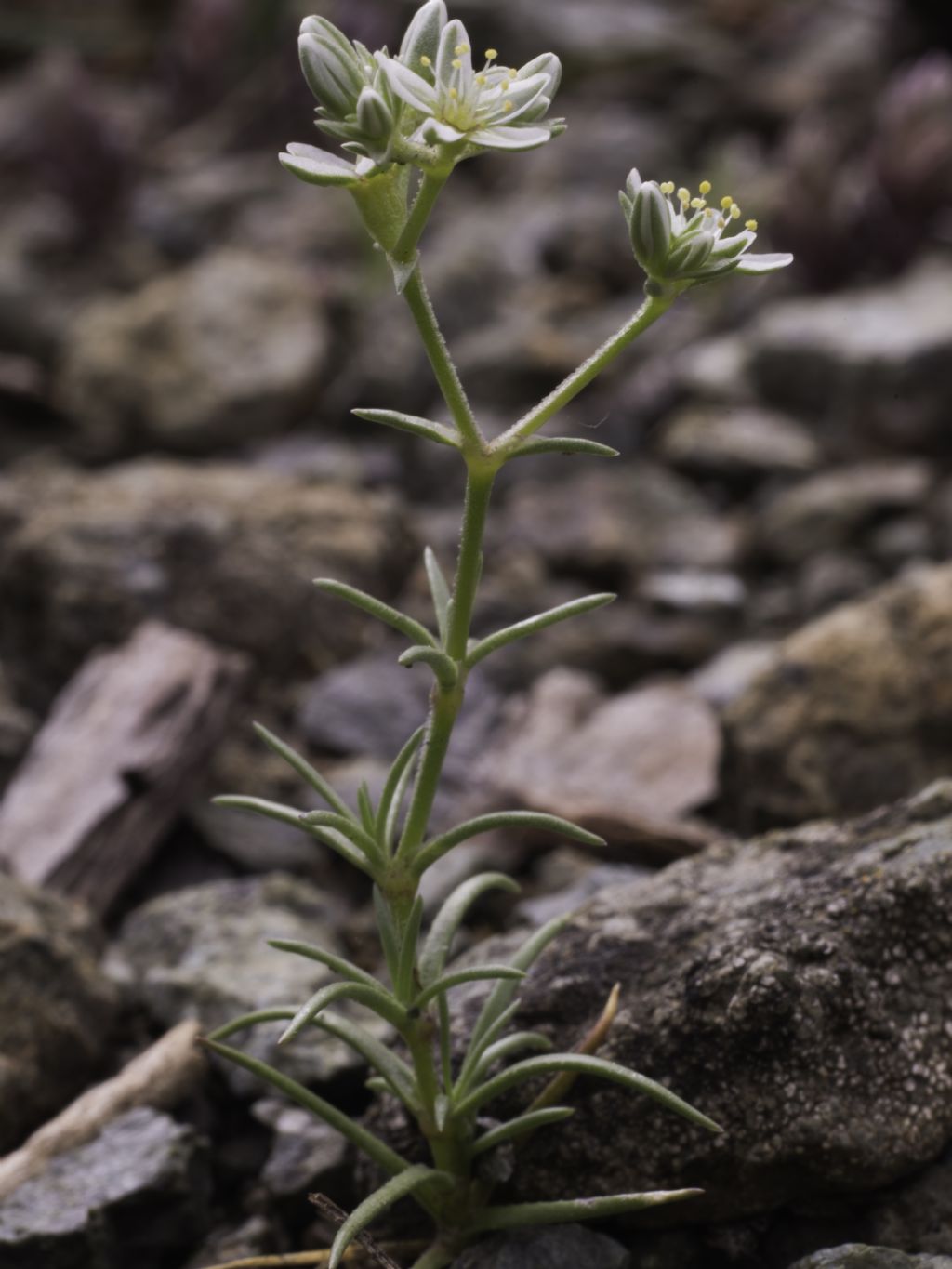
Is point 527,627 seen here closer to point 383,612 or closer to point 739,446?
point 383,612

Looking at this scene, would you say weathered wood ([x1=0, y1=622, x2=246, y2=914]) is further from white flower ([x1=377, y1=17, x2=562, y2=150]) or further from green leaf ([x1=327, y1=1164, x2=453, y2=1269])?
white flower ([x1=377, y1=17, x2=562, y2=150])

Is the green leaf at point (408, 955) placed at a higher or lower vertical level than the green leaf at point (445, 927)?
higher

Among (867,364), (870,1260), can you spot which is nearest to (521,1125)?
(870,1260)

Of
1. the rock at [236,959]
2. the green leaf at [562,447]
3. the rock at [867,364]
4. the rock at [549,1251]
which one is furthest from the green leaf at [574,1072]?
the rock at [867,364]

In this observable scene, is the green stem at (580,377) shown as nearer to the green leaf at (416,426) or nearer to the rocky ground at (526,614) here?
the green leaf at (416,426)

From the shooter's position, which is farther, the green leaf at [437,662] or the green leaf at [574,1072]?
the green leaf at [574,1072]

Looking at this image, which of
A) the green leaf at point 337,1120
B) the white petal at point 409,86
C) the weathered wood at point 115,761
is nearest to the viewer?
the white petal at point 409,86
